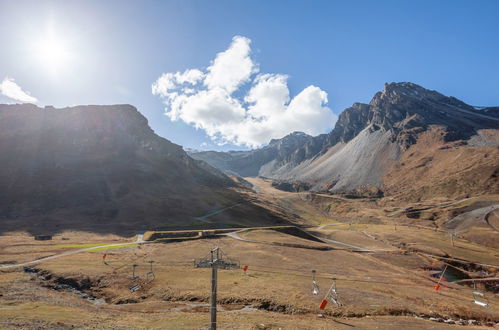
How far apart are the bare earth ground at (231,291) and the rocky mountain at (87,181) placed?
43.8 m

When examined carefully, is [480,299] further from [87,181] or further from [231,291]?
[87,181]

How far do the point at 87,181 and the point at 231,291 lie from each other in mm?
138454

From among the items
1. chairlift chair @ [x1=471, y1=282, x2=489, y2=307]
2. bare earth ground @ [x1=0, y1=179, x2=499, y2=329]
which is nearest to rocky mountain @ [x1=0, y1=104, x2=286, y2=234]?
bare earth ground @ [x1=0, y1=179, x2=499, y2=329]

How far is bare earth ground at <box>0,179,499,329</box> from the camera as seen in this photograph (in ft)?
86.0

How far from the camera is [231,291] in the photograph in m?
35.8

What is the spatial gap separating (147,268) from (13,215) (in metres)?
103

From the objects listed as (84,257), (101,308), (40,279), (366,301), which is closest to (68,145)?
(84,257)

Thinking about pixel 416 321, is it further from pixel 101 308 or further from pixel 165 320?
pixel 101 308

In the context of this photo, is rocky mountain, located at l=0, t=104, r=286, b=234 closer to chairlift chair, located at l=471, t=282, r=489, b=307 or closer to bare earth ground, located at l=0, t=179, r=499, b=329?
bare earth ground, located at l=0, t=179, r=499, b=329

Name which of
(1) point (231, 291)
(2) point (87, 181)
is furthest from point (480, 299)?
(2) point (87, 181)

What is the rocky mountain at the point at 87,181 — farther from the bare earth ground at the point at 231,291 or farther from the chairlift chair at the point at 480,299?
the chairlift chair at the point at 480,299

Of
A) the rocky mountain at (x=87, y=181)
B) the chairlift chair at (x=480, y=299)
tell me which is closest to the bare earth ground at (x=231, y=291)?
the chairlift chair at (x=480, y=299)

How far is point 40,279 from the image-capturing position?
41750mm

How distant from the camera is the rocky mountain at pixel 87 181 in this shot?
115 metres
